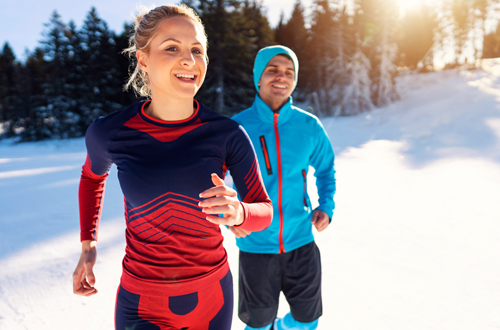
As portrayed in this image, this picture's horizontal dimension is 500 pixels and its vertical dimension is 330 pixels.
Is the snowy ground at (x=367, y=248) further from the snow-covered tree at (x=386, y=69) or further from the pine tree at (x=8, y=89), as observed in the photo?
the pine tree at (x=8, y=89)

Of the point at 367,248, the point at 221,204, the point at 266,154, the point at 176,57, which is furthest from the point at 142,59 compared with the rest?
the point at 367,248

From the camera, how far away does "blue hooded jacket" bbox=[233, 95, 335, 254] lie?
2467 millimetres

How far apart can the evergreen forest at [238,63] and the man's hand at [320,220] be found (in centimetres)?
2089

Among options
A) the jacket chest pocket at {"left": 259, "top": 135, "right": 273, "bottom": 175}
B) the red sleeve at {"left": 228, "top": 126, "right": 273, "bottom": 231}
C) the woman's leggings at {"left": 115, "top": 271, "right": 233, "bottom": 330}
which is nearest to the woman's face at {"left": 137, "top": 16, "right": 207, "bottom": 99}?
the red sleeve at {"left": 228, "top": 126, "right": 273, "bottom": 231}

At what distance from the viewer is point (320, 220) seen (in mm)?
2484

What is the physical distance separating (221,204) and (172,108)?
0.64m

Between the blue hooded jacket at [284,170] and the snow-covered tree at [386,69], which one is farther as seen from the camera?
the snow-covered tree at [386,69]

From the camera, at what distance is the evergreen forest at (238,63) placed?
23547 mm

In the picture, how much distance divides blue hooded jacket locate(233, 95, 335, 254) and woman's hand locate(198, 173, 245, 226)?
1.21 m

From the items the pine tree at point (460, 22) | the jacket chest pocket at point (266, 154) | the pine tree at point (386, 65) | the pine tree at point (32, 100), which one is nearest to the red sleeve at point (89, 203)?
the jacket chest pocket at point (266, 154)

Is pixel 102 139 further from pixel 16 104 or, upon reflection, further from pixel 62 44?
pixel 16 104

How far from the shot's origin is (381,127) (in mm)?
18875

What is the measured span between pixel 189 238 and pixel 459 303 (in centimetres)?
337

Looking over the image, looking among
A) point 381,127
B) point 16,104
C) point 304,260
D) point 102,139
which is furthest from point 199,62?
point 16,104
